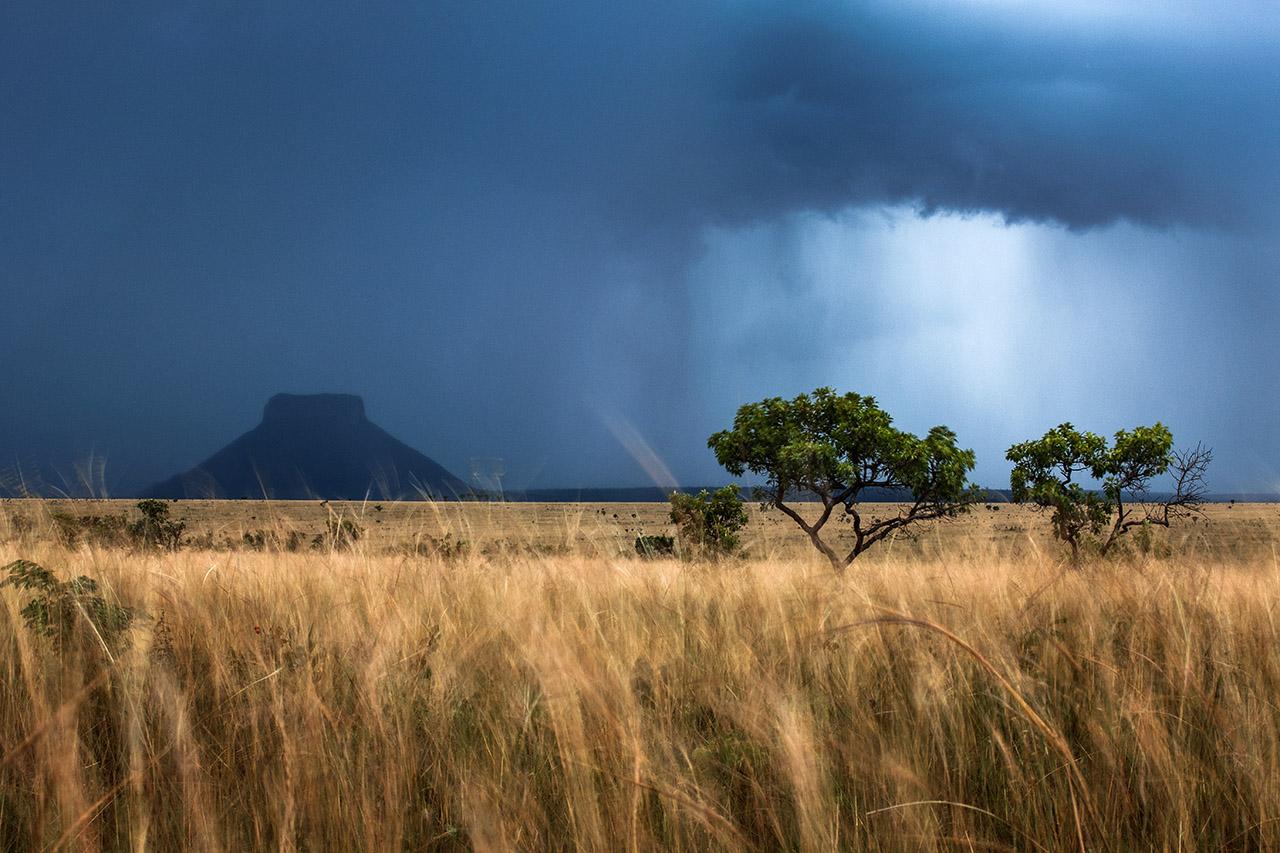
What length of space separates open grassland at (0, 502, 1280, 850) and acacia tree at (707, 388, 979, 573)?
13.7 meters

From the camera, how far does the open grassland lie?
1.82 metres

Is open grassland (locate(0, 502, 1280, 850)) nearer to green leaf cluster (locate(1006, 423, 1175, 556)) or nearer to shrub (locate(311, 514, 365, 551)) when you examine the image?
shrub (locate(311, 514, 365, 551))

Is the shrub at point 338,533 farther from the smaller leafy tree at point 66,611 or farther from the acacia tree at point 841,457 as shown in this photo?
the acacia tree at point 841,457

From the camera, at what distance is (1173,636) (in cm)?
295

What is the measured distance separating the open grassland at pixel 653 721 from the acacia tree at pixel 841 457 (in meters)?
13.7

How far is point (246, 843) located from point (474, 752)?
582mm

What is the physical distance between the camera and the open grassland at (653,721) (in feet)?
5.96

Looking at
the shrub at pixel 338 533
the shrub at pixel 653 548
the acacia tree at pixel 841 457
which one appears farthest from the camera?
the acacia tree at pixel 841 457

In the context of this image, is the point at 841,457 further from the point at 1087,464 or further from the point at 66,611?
the point at 66,611

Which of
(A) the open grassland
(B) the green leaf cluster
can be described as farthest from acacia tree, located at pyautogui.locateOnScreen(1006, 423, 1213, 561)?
(A) the open grassland

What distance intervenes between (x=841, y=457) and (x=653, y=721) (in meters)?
16.5

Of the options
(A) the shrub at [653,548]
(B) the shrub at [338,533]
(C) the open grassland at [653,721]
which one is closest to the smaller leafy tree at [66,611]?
(C) the open grassland at [653,721]

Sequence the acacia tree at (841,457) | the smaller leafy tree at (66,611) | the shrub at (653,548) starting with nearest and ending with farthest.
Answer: the smaller leafy tree at (66,611)
the shrub at (653,548)
the acacia tree at (841,457)

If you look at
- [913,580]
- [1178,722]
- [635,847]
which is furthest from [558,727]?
[913,580]
